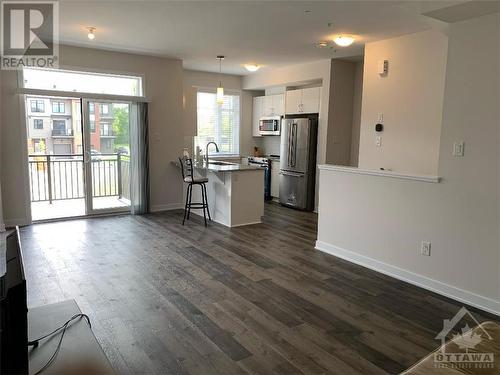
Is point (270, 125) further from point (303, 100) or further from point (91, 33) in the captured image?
point (91, 33)

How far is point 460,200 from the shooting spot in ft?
10.8

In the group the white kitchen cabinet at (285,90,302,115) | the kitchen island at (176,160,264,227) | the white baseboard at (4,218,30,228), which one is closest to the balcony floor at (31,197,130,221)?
the white baseboard at (4,218,30,228)

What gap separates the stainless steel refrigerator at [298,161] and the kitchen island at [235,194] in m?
1.29

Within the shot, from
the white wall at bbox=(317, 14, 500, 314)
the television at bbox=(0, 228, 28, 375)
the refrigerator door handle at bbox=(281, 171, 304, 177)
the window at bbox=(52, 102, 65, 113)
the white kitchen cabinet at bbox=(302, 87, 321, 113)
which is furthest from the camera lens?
the refrigerator door handle at bbox=(281, 171, 304, 177)

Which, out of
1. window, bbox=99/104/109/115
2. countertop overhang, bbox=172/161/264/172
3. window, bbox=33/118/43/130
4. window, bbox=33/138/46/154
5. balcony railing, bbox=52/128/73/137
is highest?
window, bbox=99/104/109/115

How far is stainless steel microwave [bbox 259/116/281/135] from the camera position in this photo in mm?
8016

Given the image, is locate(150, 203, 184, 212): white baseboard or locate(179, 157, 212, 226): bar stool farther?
locate(150, 203, 184, 212): white baseboard

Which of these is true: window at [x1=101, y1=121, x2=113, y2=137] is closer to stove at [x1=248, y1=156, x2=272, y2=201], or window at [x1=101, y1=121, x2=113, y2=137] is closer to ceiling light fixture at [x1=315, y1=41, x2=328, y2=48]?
stove at [x1=248, y1=156, x2=272, y2=201]

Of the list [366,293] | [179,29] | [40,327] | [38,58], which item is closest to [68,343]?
[40,327]

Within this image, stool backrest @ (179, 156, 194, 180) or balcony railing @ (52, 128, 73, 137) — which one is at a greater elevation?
balcony railing @ (52, 128, 73, 137)

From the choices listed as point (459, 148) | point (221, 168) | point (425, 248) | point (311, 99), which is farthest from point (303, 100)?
point (425, 248)

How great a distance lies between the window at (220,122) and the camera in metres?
8.30

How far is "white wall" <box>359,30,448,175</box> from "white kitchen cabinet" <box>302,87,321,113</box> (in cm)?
145

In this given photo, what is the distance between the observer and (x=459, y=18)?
316cm
